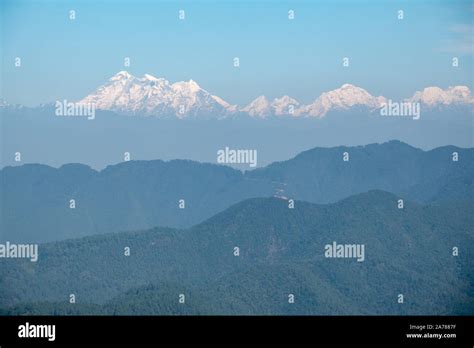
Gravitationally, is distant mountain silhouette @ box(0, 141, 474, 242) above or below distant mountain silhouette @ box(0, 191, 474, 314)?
above

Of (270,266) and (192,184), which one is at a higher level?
(192,184)

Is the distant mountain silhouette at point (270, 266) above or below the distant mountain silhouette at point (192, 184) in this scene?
below

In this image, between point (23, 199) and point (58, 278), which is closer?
point (58, 278)

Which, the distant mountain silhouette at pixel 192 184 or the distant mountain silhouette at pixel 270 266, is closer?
the distant mountain silhouette at pixel 270 266

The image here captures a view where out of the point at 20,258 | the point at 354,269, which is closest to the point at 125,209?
the point at 20,258

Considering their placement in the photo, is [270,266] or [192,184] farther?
[192,184]

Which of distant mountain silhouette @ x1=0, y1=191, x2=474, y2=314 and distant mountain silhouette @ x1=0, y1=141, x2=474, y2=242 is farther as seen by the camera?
distant mountain silhouette @ x1=0, y1=141, x2=474, y2=242

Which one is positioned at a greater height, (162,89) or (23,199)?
(162,89)
